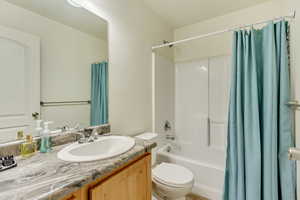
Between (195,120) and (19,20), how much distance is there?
2423 mm

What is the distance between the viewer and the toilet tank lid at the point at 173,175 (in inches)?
53.6

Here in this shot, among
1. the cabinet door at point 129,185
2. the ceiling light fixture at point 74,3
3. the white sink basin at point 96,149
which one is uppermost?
the ceiling light fixture at point 74,3

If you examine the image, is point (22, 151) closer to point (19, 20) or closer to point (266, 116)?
point (19, 20)

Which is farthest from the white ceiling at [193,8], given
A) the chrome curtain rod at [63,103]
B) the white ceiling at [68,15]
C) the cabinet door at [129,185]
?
the cabinet door at [129,185]

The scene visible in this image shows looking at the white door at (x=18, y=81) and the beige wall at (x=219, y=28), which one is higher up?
the beige wall at (x=219, y=28)

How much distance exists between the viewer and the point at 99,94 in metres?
1.39

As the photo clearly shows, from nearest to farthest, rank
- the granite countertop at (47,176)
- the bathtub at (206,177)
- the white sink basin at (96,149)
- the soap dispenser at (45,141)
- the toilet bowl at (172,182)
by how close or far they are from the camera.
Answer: the granite countertop at (47,176)
the white sink basin at (96,149)
the soap dispenser at (45,141)
the toilet bowl at (172,182)
the bathtub at (206,177)

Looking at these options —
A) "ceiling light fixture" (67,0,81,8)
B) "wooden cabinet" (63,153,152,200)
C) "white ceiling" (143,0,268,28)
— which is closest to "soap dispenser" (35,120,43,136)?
"wooden cabinet" (63,153,152,200)

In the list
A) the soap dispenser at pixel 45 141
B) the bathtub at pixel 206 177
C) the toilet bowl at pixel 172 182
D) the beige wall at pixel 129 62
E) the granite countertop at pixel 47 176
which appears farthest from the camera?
the bathtub at pixel 206 177

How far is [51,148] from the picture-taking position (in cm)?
98

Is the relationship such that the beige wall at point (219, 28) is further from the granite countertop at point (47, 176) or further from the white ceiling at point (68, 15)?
the granite countertop at point (47, 176)

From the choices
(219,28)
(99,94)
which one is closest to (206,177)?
(99,94)

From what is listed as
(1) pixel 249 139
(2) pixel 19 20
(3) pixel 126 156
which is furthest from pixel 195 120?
(2) pixel 19 20

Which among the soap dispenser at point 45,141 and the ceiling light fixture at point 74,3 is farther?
the ceiling light fixture at point 74,3
